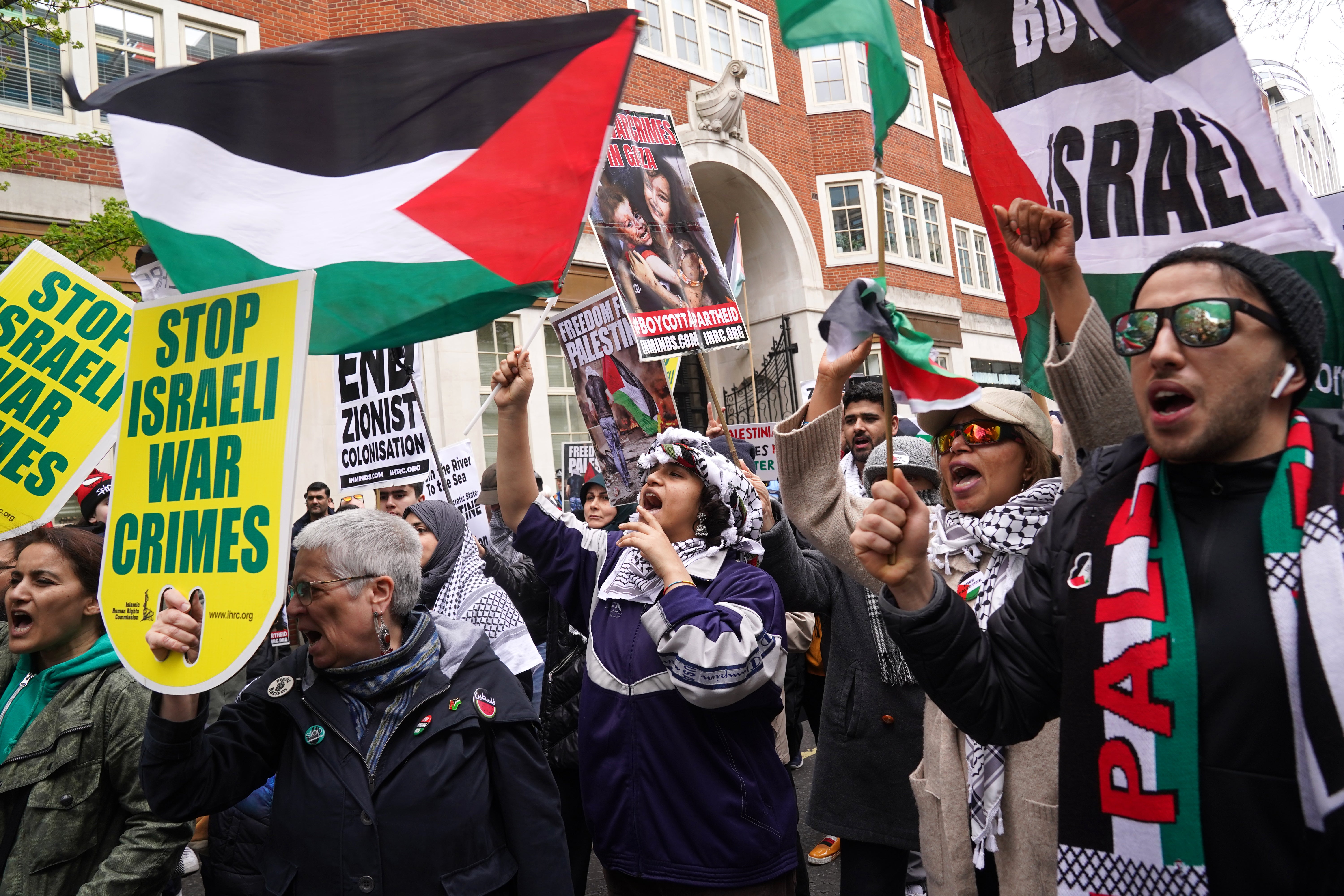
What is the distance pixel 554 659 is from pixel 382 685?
172 cm

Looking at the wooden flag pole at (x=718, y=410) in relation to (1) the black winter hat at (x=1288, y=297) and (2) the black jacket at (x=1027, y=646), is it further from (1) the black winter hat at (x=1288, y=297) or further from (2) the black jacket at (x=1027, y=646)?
(1) the black winter hat at (x=1288, y=297)

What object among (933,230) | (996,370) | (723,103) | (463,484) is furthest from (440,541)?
(996,370)

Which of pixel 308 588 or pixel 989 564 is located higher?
pixel 308 588

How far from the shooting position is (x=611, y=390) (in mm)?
6156

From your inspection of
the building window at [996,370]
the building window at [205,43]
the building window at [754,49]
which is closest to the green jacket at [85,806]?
the building window at [205,43]

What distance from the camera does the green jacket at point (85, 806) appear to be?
2.46 meters

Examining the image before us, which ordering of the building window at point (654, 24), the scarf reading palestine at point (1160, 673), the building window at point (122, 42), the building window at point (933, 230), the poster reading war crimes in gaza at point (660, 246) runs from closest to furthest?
the scarf reading palestine at point (1160, 673) < the poster reading war crimes in gaza at point (660, 246) < the building window at point (122, 42) < the building window at point (654, 24) < the building window at point (933, 230)

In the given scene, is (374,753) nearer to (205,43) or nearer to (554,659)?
(554,659)

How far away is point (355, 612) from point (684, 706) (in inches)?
39.1

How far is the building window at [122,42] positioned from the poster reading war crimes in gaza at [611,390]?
8.82 metres

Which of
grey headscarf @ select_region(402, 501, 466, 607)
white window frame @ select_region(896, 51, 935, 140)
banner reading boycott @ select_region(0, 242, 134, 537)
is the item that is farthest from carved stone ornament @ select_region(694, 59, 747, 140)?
banner reading boycott @ select_region(0, 242, 134, 537)

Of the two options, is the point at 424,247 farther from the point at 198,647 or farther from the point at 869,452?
the point at 869,452

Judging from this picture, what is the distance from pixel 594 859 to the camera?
575cm

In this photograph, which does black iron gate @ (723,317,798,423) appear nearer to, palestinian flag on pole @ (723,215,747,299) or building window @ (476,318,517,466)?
building window @ (476,318,517,466)
